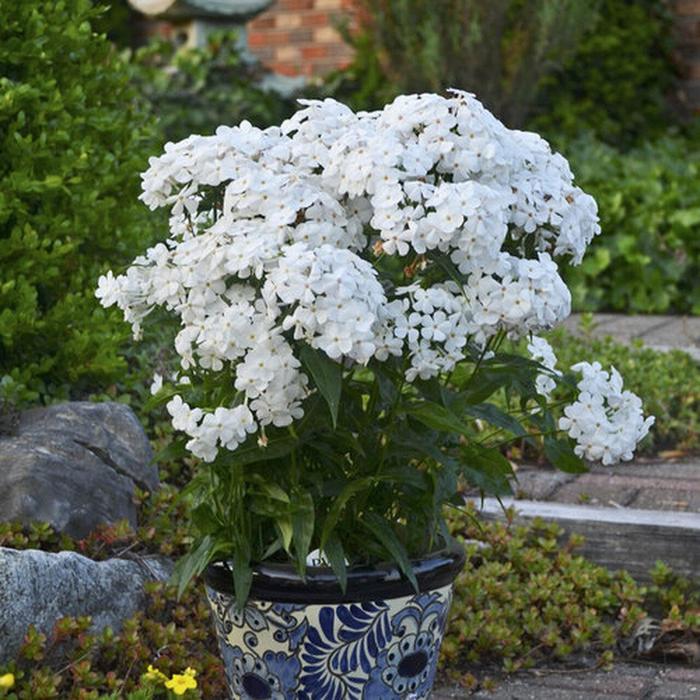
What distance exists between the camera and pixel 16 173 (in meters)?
4.08

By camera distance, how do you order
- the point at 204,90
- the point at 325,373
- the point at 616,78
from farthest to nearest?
the point at 616,78 < the point at 204,90 < the point at 325,373

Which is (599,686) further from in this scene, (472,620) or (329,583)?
(329,583)

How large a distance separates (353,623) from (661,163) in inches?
247

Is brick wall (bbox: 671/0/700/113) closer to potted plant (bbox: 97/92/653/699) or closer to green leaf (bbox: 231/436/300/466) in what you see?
potted plant (bbox: 97/92/653/699)

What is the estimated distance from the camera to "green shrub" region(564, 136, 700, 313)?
25.1ft

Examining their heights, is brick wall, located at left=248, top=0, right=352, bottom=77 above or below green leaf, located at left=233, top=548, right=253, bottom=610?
below

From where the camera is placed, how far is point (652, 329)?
23.3ft

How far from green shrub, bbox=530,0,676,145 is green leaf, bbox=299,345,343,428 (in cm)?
732

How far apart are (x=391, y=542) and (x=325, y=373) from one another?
0.43 metres

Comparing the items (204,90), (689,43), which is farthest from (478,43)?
(689,43)

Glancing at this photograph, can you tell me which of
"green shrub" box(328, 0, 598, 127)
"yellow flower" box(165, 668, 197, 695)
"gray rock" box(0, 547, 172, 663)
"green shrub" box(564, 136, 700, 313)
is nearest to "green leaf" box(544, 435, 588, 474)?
"yellow flower" box(165, 668, 197, 695)

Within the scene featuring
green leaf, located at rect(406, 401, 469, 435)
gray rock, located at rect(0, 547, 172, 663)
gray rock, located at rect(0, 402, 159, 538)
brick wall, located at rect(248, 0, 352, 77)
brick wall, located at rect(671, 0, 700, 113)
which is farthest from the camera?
brick wall, located at rect(248, 0, 352, 77)

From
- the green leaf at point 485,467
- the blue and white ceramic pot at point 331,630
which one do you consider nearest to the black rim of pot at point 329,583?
the blue and white ceramic pot at point 331,630

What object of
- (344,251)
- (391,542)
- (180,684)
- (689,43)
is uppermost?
(344,251)
